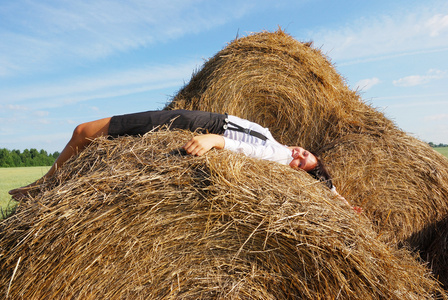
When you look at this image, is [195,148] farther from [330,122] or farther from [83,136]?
[330,122]

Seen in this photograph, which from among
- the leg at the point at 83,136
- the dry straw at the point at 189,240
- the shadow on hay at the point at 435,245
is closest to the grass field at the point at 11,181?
the leg at the point at 83,136

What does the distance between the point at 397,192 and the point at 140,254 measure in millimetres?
2535

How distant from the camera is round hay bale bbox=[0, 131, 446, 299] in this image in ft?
5.96

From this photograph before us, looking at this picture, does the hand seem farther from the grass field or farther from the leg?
the grass field

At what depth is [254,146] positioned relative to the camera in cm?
270

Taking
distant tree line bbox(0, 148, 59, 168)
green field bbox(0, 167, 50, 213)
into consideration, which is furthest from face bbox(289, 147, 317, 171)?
distant tree line bbox(0, 148, 59, 168)

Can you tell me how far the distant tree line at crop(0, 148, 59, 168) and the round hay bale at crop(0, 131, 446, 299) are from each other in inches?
Answer: 988

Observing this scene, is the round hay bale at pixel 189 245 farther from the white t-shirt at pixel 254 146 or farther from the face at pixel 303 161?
the face at pixel 303 161

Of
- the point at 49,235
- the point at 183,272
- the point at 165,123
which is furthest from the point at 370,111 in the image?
the point at 49,235

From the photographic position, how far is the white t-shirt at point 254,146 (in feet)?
8.40

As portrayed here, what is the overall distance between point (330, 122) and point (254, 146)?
1.49 meters

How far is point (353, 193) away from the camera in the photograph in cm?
331

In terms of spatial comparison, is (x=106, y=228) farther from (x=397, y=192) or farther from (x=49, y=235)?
(x=397, y=192)

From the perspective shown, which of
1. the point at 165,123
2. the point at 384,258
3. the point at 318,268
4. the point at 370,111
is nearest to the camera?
the point at 318,268
